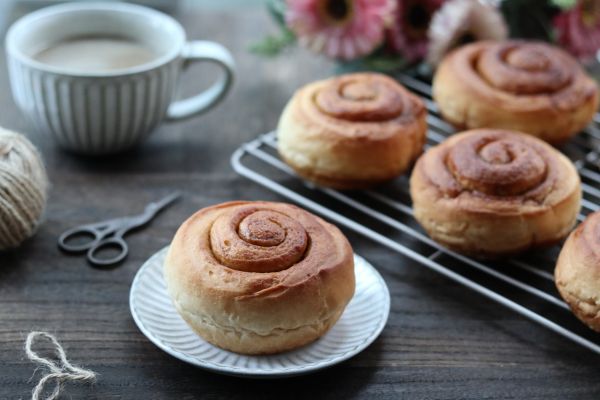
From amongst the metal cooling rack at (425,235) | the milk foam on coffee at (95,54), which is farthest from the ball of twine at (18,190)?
the metal cooling rack at (425,235)

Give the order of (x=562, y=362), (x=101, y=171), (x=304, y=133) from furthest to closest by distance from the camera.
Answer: (x=101, y=171) → (x=304, y=133) → (x=562, y=362)

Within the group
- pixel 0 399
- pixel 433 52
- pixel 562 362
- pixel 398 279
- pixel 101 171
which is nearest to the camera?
pixel 0 399

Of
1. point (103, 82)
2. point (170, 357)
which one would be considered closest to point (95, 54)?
point (103, 82)

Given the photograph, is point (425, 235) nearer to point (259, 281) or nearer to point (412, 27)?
point (259, 281)

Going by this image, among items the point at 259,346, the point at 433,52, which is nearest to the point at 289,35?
the point at 433,52

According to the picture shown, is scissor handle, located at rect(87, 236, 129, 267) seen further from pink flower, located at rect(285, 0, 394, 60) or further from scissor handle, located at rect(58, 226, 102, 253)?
pink flower, located at rect(285, 0, 394, 60)

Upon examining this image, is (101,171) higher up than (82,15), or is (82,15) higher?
(82,15)

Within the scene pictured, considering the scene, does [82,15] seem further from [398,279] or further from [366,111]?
[398,279]
